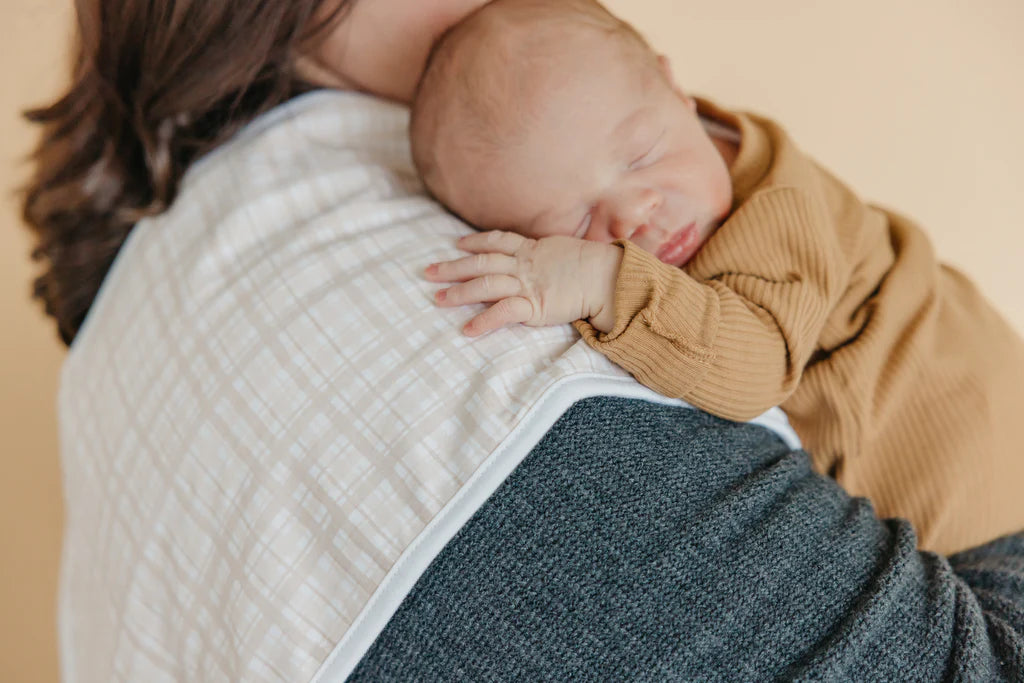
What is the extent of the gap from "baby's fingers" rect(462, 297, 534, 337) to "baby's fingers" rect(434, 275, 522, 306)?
2cm

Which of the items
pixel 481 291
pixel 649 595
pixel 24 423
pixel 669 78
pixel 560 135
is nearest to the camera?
pixel 649 595

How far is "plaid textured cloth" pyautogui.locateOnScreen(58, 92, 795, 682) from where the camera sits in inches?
27.2

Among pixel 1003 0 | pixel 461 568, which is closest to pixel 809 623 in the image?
pixel 461 568

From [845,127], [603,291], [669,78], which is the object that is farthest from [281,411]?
[845,127]

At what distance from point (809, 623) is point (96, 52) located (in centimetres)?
100

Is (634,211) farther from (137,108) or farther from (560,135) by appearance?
(137,108)

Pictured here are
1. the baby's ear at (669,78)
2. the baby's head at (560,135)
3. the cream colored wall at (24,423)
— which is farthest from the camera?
the cream colored wall at (24,423)

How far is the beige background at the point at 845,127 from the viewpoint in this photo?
1688 millimetres

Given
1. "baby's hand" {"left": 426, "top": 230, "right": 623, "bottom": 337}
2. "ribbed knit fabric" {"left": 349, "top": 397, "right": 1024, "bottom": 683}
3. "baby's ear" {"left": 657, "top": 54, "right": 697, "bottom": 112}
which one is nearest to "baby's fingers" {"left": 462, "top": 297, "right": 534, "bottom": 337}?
"baby's hand" {"left": 426, "top": 230, "right": 623, "bottom": 337}

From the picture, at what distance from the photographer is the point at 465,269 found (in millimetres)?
792

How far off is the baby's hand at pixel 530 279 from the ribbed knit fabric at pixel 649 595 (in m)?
0.11

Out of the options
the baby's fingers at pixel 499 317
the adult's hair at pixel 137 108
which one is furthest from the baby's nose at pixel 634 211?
the adult's hair at pixel 137 108

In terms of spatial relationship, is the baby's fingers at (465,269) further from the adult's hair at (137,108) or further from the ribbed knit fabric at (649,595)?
the adult's hair at (137,108)

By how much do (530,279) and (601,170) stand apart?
0.72 ft
